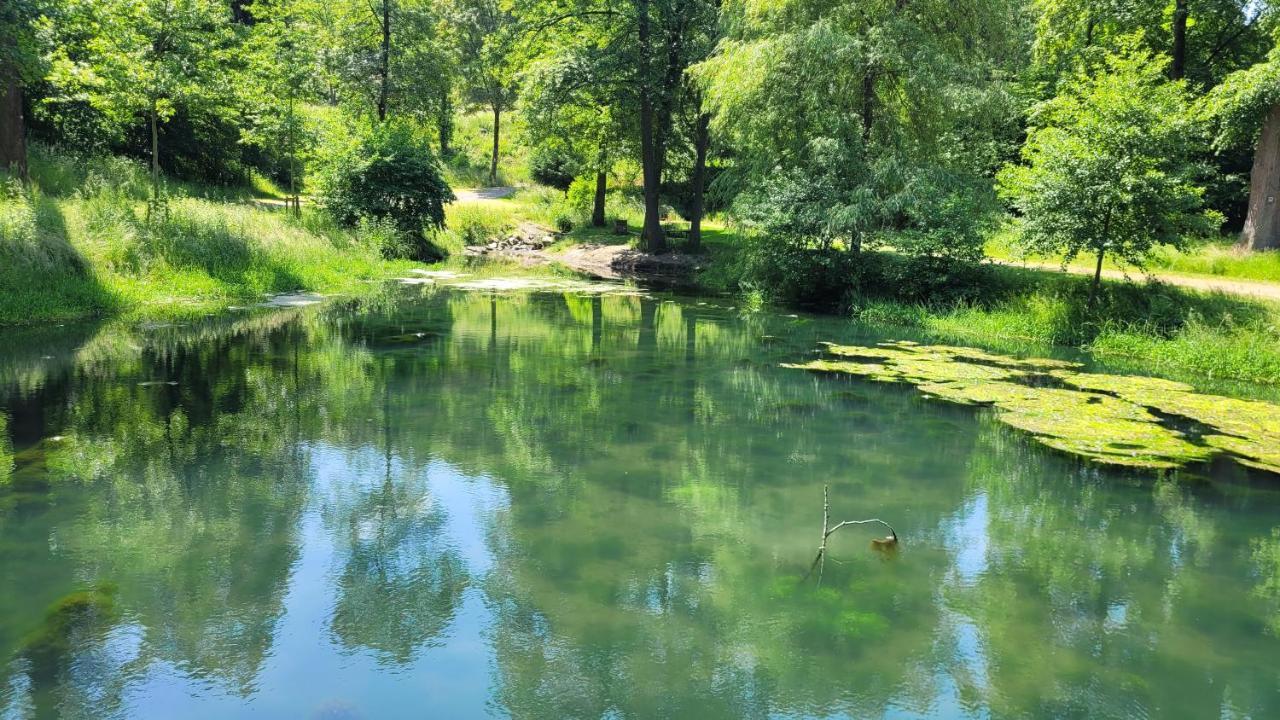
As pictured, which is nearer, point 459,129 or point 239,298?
point 239,298

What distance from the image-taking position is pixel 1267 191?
17.8 meters

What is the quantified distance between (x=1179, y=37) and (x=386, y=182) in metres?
21.1

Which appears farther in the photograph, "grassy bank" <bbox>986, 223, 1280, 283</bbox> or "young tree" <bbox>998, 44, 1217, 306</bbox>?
"grassy bank" <bbox>986, 223, 1280, 283</bbox>

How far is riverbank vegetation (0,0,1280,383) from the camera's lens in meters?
13.7

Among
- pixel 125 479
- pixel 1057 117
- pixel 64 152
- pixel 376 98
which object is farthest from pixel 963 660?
pixel 376 98

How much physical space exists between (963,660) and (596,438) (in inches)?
174

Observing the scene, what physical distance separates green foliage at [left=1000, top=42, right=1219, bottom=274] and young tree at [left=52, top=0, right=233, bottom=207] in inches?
644

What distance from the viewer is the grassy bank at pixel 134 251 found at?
1306 cm

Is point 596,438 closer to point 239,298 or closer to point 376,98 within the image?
point 239,298

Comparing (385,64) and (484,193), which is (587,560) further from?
(484,193)

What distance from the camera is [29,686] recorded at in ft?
12.2

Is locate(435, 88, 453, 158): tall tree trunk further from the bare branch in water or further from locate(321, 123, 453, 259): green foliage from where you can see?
the bare branch in water

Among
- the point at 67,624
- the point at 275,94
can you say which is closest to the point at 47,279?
the point at 275,94

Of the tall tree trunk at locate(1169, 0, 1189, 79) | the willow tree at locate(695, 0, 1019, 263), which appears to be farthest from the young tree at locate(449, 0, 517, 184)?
the tall tree trunk at locate(1169, 0, 1189, 79)
